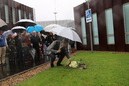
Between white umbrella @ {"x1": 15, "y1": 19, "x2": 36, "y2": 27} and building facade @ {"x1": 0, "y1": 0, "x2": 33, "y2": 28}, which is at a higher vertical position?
building facade @ {"x1": 0, "y1": 0, "x2": 33, "y2": 28}

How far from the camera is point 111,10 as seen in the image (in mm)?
26875

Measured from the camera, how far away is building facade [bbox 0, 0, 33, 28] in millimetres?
38406

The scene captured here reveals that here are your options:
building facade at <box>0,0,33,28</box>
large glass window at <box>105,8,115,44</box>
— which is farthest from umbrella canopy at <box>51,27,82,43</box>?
building facade at <box>0,0,33,28</box>

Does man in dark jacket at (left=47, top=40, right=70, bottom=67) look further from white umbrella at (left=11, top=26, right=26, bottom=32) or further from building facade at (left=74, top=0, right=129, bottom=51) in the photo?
building facade at (left=74, top=0, right=129, bottom=51)

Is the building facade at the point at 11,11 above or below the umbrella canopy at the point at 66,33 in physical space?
above

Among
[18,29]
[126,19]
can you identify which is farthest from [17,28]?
[126,19]

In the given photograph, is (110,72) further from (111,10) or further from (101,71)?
(111,10)

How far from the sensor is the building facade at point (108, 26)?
25.0 metres

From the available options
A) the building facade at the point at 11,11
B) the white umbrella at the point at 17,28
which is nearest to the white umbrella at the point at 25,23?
the white umbrella at the point at 17,28

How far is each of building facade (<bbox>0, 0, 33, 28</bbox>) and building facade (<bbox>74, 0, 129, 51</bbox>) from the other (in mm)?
8479

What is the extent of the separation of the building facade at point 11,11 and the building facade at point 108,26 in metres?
8.48

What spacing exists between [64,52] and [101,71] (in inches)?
141

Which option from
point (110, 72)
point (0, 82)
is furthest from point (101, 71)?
point (0, 82)

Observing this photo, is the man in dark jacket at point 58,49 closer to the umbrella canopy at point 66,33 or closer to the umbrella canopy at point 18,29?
the umbrella canopy at point 66,33
